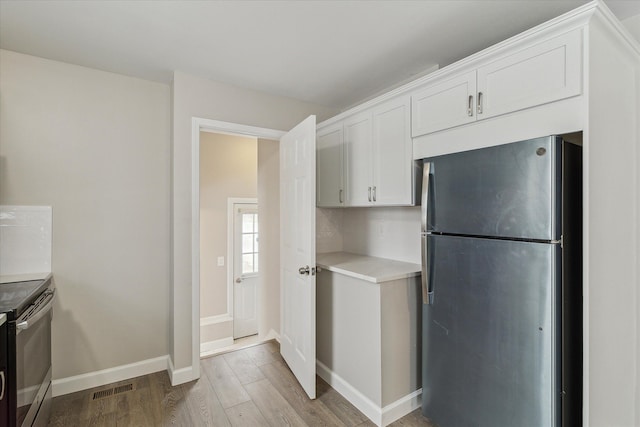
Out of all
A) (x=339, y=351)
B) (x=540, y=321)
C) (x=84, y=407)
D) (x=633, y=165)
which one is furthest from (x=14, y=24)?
(x=633, y=165)

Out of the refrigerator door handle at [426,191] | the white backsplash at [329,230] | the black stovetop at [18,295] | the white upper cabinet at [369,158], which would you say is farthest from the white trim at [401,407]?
the black stovetop at [18,295]

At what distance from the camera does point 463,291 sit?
171 cm

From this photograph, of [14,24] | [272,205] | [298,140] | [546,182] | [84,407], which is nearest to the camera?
[546,182]

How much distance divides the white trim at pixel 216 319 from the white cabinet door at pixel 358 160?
2745 mm

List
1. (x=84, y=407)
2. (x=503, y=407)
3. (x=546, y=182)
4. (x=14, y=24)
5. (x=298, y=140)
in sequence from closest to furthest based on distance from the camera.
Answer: (x=546, y=182), (x=503, y=407), (x=14, y=24), (x=84, y=407), (x=298, y=140)

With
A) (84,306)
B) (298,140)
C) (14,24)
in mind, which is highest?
(14,24)

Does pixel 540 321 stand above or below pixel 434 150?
below

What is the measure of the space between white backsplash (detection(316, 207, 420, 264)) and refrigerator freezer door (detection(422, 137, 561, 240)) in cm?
67

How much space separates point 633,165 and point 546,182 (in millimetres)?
734

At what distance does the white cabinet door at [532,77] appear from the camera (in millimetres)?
1356

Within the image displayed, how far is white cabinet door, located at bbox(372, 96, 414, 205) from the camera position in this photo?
6.98 feet

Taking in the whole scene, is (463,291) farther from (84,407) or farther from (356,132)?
(84,407)

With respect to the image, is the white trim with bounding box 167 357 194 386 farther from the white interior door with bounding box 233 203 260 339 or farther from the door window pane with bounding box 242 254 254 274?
the door window pane with bounding box 242 254 254 274

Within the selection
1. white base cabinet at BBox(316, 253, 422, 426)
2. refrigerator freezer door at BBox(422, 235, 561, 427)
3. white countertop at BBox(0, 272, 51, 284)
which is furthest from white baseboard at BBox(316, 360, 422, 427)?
white countertop at BBox(0, 272, 51, 284)
